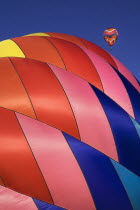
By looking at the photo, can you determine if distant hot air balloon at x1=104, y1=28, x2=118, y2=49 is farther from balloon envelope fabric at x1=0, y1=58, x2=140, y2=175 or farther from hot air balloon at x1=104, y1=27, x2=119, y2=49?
balloon envelope fabric at x1=0, y1=58, x2=140, y2=175

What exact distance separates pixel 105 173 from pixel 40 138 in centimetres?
82

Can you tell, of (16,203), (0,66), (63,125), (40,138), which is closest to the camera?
(16,203)

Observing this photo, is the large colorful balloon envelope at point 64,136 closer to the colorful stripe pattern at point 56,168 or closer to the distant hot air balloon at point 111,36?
the colorful stripe pattern at point 56,168

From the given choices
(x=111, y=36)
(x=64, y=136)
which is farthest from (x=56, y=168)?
(x=111, y=36)

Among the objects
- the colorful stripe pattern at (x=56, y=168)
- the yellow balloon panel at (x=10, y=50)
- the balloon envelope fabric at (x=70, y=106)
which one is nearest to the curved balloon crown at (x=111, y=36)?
the yellow balloon panel at (x=10, y=50)

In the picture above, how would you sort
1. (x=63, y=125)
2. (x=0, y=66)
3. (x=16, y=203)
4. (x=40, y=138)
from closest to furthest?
1. (x=16, y=203)
2. (x=40, y=138)
3. (x=63, y=125)
4. (x=0, y=66)

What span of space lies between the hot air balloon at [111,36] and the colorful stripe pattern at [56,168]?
6.43m

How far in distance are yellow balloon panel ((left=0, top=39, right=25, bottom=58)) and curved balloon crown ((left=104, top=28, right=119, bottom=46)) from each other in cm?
523

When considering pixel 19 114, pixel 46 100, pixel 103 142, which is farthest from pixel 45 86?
pixel 103 142

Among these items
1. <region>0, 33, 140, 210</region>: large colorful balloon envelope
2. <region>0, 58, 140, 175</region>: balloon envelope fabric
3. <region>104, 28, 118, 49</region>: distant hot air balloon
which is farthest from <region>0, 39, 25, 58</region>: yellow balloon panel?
<region>104, 28, 118, 49</region>: distant hot air balloon

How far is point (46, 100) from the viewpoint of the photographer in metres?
3.21

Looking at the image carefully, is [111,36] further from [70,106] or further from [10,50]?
[70,106]

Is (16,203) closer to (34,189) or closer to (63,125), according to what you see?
(34,189)

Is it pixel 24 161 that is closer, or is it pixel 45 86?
pixel 24 161
